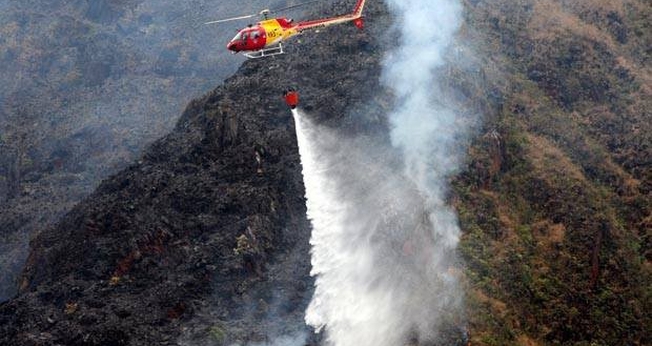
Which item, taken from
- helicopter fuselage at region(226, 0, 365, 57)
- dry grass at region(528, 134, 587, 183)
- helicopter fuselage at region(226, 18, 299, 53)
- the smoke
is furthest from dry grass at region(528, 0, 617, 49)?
helicopter fuselage at region(226, 18, 299, 53)

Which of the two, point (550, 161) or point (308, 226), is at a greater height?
point (308, 226)

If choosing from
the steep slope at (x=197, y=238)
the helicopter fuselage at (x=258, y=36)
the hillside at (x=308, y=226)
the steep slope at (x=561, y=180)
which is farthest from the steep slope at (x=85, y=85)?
the steep slope at (x=561, y=180)

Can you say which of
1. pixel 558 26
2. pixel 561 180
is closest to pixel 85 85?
pixel 558 26

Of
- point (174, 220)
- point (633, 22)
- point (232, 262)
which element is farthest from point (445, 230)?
point (633, 22)

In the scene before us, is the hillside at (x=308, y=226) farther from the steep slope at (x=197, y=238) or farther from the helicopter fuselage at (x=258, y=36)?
the helicopter fuselage at (x=258, y=36)

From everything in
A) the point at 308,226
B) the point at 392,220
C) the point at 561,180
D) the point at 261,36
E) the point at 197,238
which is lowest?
the point at 561,180

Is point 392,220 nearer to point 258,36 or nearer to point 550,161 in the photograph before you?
point 550,161

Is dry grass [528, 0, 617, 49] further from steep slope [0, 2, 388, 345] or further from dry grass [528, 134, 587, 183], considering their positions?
steep slope [0, 2, 388, 345]
